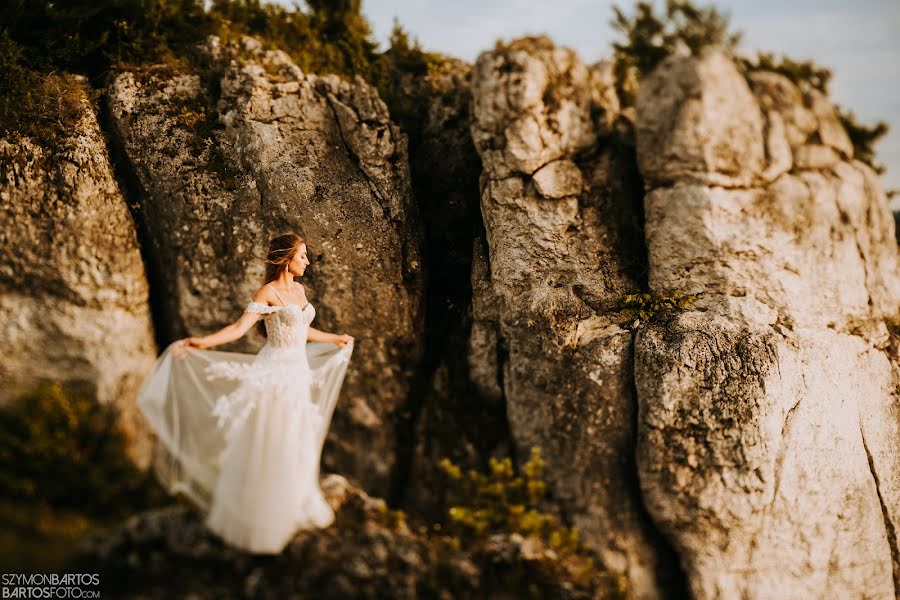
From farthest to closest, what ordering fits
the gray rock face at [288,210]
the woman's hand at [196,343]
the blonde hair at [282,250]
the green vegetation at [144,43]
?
the gray rock face at [288,210], the green vegetation at [144,43], the blonde hair at [282,250], the woman's hand at [196,343]

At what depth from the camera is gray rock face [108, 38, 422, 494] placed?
833 cm

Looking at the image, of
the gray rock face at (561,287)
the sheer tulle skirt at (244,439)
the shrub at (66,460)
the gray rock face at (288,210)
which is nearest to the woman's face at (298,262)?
the sheer tulle skirt at (244,439)

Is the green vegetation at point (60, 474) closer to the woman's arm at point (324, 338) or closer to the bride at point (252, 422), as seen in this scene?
the bride at point (252, 422)

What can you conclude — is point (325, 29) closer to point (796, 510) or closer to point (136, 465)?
point (136, 465)

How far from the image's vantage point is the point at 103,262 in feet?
26.0

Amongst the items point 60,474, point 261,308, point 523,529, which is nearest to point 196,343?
point 261,308

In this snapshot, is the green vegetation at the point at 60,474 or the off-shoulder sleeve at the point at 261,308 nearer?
the green vegetation at the point at 60,474

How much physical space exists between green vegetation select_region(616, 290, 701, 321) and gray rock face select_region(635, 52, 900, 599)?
0.14 meters

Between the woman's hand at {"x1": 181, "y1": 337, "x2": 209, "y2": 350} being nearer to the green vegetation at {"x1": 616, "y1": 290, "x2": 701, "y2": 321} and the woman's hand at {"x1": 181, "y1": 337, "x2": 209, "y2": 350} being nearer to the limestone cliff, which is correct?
the limestone cliff

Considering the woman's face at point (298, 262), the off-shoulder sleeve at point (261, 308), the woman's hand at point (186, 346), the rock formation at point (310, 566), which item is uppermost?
the woman's face at point (298, 262)

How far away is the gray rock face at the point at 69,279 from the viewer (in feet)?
24.6

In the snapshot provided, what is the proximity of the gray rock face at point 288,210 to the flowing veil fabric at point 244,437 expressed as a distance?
1.81 metres

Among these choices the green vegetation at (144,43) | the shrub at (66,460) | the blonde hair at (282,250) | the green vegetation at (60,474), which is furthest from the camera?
the green vegetation at (144,43)

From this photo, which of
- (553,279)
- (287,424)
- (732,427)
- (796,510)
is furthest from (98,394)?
(796,510)
